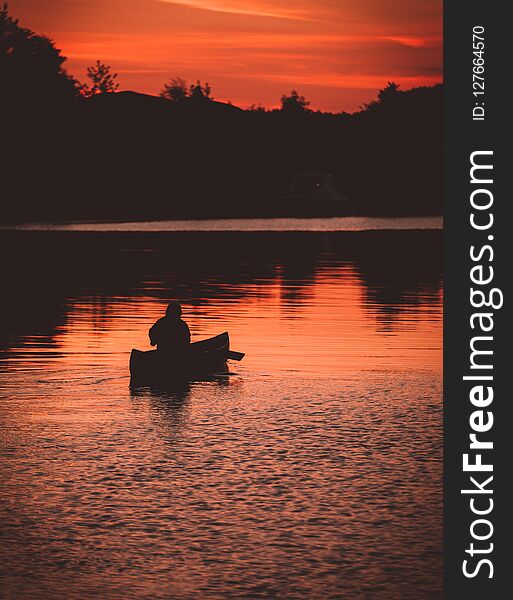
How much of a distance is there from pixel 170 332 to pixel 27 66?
13703cm

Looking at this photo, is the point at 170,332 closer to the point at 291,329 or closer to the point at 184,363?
the point at 184,363

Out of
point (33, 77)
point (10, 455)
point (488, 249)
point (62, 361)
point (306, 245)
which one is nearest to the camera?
point (488, 249)

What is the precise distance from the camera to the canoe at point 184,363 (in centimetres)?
2708

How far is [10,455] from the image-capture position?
20.2 m

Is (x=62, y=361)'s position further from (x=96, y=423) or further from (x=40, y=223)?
(x=40, y=223)

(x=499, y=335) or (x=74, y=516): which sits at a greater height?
(x=499, y=335)

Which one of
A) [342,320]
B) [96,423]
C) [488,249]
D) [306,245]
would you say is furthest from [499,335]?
[306,245]

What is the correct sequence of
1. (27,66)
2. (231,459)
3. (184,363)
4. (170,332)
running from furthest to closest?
(27,66)
(184,363)
(170,332)
(231,459)

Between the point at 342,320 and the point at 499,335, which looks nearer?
the point at 499,335

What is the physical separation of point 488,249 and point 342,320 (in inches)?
1072

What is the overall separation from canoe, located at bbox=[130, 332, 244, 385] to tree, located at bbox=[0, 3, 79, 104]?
13170 centimetres

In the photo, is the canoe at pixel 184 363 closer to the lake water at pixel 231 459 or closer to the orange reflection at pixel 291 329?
the lake water at pixel 231 459

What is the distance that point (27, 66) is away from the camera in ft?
524

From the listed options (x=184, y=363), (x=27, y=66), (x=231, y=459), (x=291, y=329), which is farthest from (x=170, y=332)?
(x=27, y=66)
